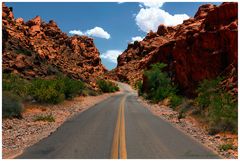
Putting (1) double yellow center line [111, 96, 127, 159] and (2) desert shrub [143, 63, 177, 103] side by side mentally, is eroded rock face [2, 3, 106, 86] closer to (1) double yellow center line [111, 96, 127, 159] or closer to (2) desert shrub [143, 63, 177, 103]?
(2) desert shrub [143, 63, 177, 103]

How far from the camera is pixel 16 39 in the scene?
6450 centimetres

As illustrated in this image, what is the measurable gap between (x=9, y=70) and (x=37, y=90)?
21.5 meters

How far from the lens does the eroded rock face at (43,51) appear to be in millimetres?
53475

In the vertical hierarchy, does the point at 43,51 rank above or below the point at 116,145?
above

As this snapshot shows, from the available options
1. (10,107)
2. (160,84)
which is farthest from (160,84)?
(10,107)

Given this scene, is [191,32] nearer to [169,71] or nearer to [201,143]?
[169,71]

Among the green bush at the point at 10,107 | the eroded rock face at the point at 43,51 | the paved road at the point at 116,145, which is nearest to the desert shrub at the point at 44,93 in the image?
the green bush at the point at 10,107

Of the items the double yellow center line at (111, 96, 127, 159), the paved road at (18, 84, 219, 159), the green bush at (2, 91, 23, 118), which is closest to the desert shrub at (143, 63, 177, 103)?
the green bush at (2, 91, 23, 118)

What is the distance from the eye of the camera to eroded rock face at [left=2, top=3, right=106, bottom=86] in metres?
53.5

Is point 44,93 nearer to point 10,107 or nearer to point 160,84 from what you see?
point 10,107

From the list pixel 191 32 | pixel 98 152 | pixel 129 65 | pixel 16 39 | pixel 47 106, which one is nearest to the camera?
pixel 98 152

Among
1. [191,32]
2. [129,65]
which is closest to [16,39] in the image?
[191,32]

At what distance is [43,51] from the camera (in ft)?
260

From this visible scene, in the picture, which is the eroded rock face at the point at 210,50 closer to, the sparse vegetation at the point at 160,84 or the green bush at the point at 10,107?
the sparse vegetation at the point at 160,84
